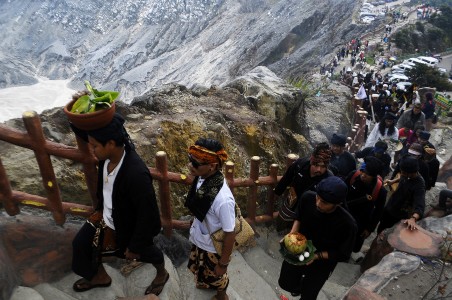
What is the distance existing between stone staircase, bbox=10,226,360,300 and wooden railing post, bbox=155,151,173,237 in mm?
178

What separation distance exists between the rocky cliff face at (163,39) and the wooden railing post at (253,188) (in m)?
27.7

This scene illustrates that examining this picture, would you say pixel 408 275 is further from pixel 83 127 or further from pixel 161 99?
pixel 161 99

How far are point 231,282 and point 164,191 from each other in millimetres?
1161

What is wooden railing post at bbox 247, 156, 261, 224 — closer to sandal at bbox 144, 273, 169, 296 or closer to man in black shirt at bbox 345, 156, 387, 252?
man in black shirt at bbox 345, 156, 387, 252

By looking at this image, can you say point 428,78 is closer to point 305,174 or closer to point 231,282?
point 305,174

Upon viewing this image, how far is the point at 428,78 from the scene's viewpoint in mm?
20141

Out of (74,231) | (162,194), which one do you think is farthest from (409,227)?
(74,231)

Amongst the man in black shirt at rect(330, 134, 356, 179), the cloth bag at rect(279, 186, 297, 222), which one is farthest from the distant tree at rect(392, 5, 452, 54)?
the cloth bag at rect(279, 186, 297, 222)

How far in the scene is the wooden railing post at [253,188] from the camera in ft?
11.3

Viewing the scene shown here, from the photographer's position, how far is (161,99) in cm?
517

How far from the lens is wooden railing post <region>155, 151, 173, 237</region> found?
2840 millimetres

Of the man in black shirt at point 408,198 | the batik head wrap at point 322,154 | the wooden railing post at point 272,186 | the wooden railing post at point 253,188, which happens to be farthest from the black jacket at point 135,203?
the man in black shirt at point 408,198

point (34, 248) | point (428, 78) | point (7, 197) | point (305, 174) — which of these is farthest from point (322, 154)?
point (428, 78)

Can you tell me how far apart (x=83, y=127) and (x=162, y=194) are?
4.14ft
